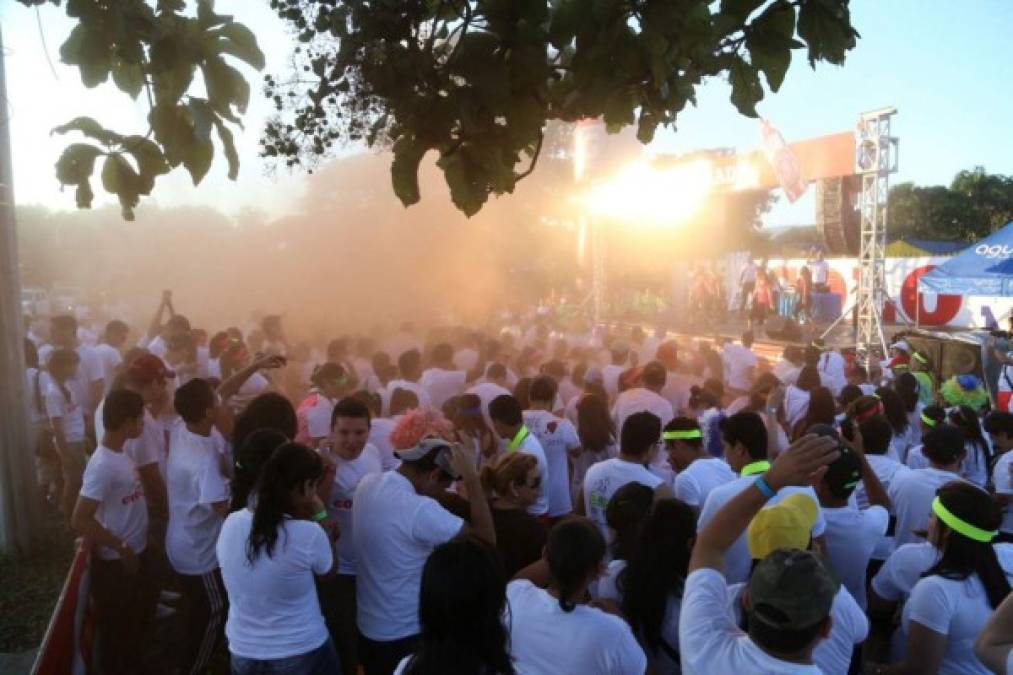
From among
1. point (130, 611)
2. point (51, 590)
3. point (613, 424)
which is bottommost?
point (51, 590)

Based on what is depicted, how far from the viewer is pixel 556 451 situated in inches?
213

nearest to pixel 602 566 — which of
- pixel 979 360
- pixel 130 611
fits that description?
pixel 130 611

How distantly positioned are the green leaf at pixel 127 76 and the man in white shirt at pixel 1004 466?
4.61m

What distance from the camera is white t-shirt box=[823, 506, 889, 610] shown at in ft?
12.2

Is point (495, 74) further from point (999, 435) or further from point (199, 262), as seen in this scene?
point (199, 262)

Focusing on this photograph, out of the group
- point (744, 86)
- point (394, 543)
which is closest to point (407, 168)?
point (744, 86)

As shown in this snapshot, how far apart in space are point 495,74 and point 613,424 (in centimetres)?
441

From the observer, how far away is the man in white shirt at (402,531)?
10.7 ft

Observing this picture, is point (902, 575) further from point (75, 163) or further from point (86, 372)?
point (86, 372)

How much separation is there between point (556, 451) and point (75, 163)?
3.82 meters

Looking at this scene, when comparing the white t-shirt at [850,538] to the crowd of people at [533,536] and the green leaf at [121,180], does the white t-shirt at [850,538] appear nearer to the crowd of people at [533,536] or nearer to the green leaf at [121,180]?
the crowd of people at [533,536]

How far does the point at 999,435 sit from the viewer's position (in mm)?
5297

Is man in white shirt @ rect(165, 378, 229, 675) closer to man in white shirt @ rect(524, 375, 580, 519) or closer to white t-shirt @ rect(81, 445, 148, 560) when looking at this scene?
white t-shirt @ rect(81, 445, 148, 560)

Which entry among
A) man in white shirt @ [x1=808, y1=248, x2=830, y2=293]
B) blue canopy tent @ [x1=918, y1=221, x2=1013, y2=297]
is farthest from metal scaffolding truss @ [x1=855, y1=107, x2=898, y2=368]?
man in white shirt @ [x1=808, y1=248, x2=830, y2=293]
